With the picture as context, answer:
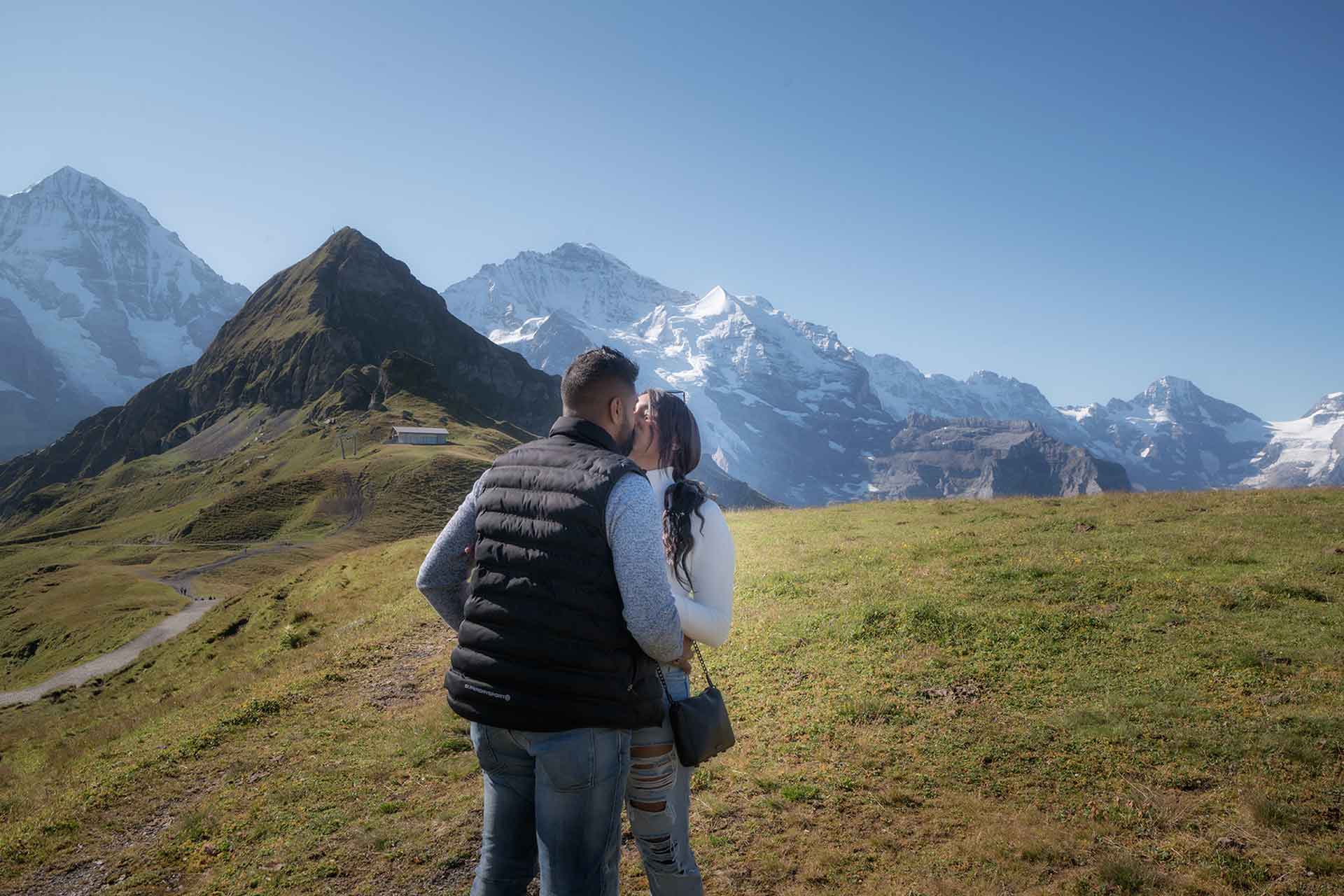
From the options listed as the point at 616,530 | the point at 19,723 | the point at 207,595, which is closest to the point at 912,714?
the point at 616,530

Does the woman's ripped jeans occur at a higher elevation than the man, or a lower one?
lower

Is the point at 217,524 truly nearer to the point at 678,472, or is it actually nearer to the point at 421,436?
the point at 421,436

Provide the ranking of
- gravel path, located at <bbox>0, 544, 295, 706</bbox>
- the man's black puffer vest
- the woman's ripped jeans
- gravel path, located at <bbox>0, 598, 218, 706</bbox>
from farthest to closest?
gravel path, located at <bbox>0, 544, 295, 706</bbox>
gravel path, located at <bbox>0, 598, 218, 706</bbox>
the woman's ripped jeans
the man's black puffer vest

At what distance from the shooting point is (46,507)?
190 metres

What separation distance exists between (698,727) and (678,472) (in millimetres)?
1940

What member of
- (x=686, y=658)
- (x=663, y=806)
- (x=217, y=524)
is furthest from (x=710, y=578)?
(x=217, y=524)

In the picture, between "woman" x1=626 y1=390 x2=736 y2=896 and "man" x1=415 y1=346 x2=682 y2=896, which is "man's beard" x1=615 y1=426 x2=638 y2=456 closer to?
"woman" x1=626 y1=390 x2=736 y2=896

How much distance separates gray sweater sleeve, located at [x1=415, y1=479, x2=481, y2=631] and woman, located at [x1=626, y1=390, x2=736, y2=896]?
54.7 inches

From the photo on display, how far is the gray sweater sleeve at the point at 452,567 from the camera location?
4855 mm

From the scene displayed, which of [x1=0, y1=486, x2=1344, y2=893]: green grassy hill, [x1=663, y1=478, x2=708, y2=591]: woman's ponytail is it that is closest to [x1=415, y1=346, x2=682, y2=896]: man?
[x1=663, y1=478, x2=708, y2=591]: woman's ponytail

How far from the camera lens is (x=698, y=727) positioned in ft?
14.7

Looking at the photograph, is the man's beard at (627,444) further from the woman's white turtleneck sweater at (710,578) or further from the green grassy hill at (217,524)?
the green grassy hill at (217,524)

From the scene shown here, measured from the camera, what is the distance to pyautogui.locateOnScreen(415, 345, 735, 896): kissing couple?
3934 millimetres

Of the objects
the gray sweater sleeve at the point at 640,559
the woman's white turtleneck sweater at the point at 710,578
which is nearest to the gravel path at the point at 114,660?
the woman's white turtleneck sweater at the point at 710,578
